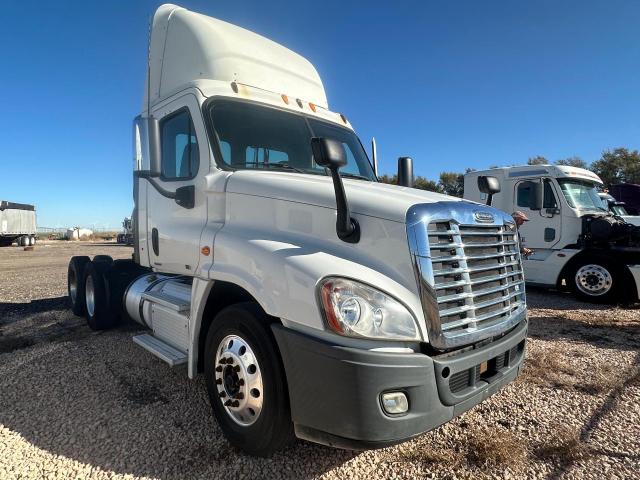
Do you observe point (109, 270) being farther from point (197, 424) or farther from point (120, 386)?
point (197, 424)

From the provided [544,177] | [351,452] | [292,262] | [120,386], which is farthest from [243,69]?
[544,177]

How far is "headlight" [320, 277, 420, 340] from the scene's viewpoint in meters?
2.32

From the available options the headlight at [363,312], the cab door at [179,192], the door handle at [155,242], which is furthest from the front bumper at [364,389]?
the door handle at [155,242]

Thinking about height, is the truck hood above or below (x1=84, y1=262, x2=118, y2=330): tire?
above

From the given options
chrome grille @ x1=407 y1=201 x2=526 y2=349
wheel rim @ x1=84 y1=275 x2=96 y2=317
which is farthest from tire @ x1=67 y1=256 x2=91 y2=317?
chrome grille @ x1=407 y1=201 x2=526 y2=349

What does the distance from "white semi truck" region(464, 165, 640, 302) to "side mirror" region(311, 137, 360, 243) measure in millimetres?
6557

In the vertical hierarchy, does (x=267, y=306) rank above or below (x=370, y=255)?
below

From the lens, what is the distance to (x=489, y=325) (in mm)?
2760

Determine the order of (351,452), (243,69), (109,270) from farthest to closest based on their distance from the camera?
(109,270) → (243,69) → (351,452)

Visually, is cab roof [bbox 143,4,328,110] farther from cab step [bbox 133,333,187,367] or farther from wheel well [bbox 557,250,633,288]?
wheel well [bbox 557,250,633,288]

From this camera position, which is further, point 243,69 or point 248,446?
point 243,69

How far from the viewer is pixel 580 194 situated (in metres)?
9.52

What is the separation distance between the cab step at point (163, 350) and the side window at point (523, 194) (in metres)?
8.59

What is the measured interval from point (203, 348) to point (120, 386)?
1.29m
